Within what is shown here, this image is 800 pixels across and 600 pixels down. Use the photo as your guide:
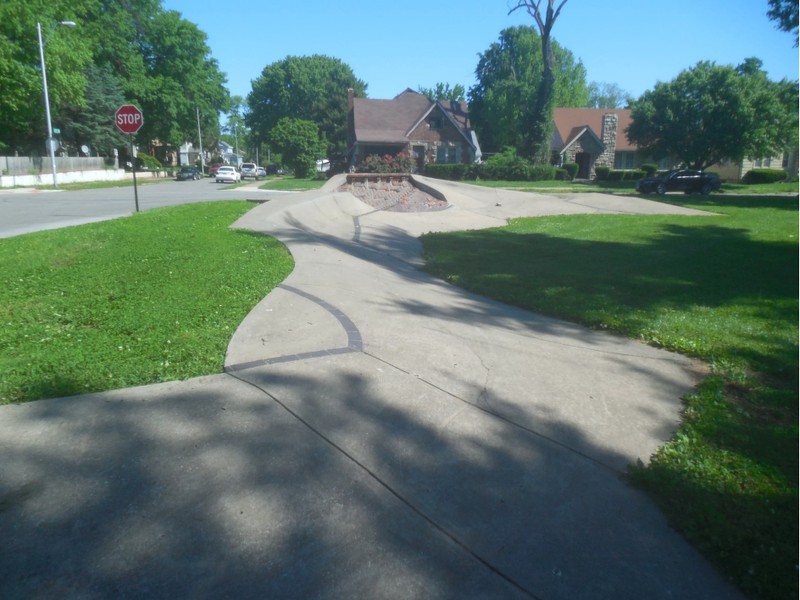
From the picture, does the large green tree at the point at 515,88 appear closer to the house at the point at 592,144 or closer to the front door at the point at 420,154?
the house at the point at 592,144

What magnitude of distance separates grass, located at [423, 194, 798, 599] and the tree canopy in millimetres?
35530

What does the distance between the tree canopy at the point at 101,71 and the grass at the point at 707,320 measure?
35530 millimetres

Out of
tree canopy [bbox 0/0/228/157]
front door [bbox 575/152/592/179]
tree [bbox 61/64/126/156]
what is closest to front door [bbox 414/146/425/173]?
front door [bbox 575/152/592/179]

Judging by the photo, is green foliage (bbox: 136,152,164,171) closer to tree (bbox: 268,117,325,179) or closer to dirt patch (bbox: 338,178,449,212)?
tree (bbox: 268,117,325,179)

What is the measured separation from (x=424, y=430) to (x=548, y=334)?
3044 millimetres

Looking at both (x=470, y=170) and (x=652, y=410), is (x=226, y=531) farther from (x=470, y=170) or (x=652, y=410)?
(x=470, y=170)

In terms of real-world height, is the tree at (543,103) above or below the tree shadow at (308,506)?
above

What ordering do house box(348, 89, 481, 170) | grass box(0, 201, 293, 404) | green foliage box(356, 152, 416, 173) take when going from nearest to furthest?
grass box(0, 201, 293, 404) < green foliage box(356, 152, 416, 173) < house box(348, 89, 481, 170)

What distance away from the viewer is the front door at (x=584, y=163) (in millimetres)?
54375

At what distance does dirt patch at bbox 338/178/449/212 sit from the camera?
19572mm

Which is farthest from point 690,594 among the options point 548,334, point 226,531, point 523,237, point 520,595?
point 523,237

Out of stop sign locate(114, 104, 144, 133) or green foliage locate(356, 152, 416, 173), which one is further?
green foliage locate(356, 152, 416, 173)

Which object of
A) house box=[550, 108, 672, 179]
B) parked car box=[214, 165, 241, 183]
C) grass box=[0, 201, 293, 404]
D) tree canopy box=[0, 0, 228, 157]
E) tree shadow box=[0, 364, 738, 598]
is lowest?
tree shadow box=[0, 364, 738, 598]

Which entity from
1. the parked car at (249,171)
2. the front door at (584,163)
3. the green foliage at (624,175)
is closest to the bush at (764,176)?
the green foliage at (624,175)
